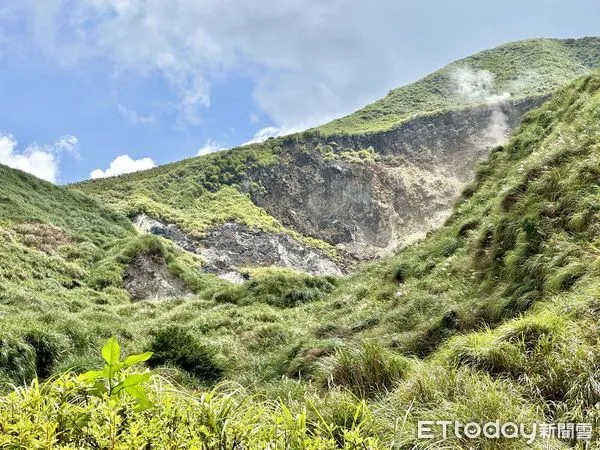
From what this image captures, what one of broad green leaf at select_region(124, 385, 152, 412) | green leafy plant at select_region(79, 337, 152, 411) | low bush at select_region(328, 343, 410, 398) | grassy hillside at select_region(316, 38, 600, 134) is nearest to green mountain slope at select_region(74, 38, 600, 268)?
grassy hillside at select_region(316, 38, 600, 134)

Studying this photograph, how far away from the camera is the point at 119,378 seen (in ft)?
8.14

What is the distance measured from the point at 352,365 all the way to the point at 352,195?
243 ft

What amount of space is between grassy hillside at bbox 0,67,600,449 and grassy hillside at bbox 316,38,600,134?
75987mm

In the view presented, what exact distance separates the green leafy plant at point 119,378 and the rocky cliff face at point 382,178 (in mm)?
69870

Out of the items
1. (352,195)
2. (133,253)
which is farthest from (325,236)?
(133,253)

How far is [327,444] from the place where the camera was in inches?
83.4

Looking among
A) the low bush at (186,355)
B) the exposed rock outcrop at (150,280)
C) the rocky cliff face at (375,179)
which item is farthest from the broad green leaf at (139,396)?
the rocky cliff face at (375,179)

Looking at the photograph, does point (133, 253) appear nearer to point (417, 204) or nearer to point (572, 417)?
point (572, 417)

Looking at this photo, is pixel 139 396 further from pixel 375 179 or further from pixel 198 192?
pixel 375 179

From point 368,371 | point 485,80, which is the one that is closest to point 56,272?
point 368,371

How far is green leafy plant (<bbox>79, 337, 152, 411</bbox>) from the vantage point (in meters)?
2.32

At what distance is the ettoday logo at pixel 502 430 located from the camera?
327cm

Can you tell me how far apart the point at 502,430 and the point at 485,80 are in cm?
11747

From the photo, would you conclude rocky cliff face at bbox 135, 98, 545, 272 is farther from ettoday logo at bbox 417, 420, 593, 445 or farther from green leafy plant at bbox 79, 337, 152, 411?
green leafy plant at bbox 79, 337, 152, 411
